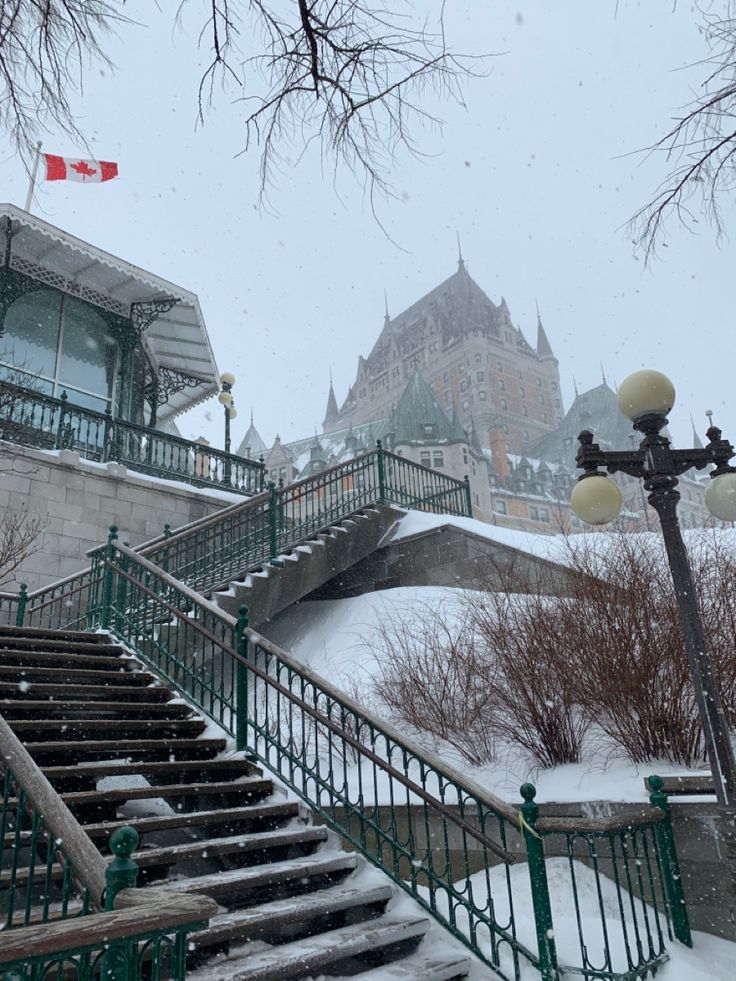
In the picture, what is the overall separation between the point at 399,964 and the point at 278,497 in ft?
27.3

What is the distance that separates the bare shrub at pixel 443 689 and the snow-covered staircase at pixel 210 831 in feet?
6.38

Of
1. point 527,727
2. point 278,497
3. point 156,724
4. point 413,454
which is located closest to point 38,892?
point 156,724

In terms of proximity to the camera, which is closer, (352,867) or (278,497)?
(352,867)

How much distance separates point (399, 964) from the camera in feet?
13.6

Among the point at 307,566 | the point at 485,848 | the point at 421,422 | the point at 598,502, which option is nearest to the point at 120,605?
the point at 307,566

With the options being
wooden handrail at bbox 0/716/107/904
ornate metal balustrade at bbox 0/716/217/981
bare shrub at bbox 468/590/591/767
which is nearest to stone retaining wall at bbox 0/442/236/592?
bare shrub at bbox 468/590/591/767

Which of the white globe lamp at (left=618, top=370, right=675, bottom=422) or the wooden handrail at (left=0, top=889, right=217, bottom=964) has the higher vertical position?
the white globe lamp at (left=618, top=370, right=675, bottom=422)

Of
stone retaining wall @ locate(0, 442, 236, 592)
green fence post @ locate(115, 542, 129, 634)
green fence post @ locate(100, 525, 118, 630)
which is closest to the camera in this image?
green fence post @ locate(115, 542, 129, 634)

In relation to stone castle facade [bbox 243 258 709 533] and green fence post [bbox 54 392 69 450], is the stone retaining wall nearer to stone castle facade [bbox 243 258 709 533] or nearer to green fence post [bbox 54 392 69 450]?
green fence post [bbox 54 392 69 450]

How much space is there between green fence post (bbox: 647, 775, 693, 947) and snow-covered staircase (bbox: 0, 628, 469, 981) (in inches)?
59.2

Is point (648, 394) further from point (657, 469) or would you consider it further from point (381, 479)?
point (381, 479)

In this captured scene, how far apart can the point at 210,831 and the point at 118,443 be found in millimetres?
10547

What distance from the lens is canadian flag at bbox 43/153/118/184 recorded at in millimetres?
15141

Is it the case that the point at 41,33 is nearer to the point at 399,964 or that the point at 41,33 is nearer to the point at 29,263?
the point at 399,964
